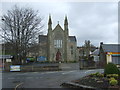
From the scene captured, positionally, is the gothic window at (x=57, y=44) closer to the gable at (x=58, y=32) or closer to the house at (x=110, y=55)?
the gable at (x=58, y=32)

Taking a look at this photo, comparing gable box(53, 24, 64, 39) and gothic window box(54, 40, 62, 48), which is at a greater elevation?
gable box(53, 24, 64, 39)

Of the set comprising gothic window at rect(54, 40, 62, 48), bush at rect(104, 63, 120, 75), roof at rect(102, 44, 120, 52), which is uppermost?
gothic window at rect(54, 40, 62, 48)

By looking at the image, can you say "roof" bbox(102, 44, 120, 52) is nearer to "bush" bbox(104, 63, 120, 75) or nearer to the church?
the church

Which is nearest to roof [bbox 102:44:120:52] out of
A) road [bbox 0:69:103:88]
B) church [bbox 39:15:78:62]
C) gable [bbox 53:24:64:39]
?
church [bbox 39:15:78:62]

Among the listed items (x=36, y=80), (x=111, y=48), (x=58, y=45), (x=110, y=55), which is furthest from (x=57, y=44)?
(x=36, y=80)

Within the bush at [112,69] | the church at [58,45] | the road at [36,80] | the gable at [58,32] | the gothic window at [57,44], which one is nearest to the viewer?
the road at [36,80]

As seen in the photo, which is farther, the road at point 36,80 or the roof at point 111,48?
the roof at point 111,48

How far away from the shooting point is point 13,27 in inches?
1259

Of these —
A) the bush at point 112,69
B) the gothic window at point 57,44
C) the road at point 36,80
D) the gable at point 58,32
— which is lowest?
the road at point 36,80

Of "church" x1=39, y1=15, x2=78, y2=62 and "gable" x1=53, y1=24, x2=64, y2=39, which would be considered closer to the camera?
"church" x1=39, y1=15, x2=78, y2=62

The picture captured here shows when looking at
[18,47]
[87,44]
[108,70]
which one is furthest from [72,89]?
[87,44]

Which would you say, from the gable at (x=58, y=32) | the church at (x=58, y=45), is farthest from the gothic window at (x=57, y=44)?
the gable at (x=58, y=32)

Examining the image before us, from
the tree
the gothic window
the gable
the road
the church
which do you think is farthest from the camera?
the gable

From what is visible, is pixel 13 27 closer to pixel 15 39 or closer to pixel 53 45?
pixel 15 39
